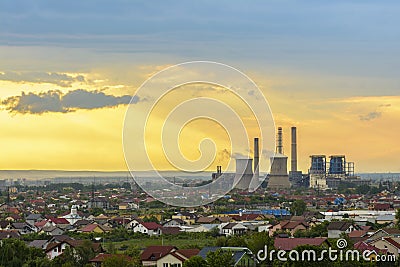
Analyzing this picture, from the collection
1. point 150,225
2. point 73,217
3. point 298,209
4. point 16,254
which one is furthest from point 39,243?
point 298,209

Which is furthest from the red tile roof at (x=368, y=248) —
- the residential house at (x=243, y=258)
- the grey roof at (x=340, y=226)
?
the grey roof at (x=340, y=226)

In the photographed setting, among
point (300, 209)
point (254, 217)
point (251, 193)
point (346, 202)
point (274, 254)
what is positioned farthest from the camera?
point (251, 193)

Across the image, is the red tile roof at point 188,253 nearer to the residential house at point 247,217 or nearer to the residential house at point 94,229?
the residential house at point 94,229

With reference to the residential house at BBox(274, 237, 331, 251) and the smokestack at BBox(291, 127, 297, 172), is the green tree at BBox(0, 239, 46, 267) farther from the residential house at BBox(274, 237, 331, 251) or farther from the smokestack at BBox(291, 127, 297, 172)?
the smokestack at BBox(291, 127, 297, 172)

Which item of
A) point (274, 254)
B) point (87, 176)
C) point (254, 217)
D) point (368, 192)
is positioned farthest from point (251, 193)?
point (87, 176)

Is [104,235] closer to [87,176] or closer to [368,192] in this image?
[368,192]

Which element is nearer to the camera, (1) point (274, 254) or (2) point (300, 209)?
(1) point (274, 254)
